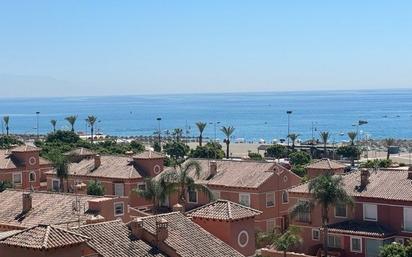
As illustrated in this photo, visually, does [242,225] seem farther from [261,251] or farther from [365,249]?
[365,249]

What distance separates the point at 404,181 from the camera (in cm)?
5156

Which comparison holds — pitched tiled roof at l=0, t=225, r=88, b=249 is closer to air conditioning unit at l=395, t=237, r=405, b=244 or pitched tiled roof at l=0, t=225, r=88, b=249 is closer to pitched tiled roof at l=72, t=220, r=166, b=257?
pitched tiled roof at l=72, t=220, r=166, b=257

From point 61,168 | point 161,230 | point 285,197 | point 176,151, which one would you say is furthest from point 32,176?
point 161,230

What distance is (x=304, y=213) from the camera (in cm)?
5297

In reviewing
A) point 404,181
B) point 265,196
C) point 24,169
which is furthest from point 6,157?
point 404,181

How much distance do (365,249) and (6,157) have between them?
3942 cm

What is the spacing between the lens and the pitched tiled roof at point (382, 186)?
1964 inches

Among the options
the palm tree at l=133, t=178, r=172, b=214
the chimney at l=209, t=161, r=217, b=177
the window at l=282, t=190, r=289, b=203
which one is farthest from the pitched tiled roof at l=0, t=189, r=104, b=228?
the window at l=282, t=190, r=289, b=203

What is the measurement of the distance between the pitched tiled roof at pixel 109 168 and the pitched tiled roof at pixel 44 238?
125 ft

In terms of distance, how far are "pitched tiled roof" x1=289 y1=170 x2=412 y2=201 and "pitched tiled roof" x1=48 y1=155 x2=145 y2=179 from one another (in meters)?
16.4

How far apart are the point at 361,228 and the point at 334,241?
2.22 meters

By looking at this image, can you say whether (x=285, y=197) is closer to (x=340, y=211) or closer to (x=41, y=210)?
(x=340, y=211)

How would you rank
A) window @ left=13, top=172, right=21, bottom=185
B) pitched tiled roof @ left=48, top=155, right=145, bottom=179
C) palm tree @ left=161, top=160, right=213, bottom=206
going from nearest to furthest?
palm tree @ left=161, top=160, right=213, bottom=206 < pitched tiled roof @ left=48, top=155, right=145, bottom=179 < window @ left=13, top=172, right=21, bottom=185

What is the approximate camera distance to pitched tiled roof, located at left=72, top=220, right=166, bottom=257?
29.3 metres
